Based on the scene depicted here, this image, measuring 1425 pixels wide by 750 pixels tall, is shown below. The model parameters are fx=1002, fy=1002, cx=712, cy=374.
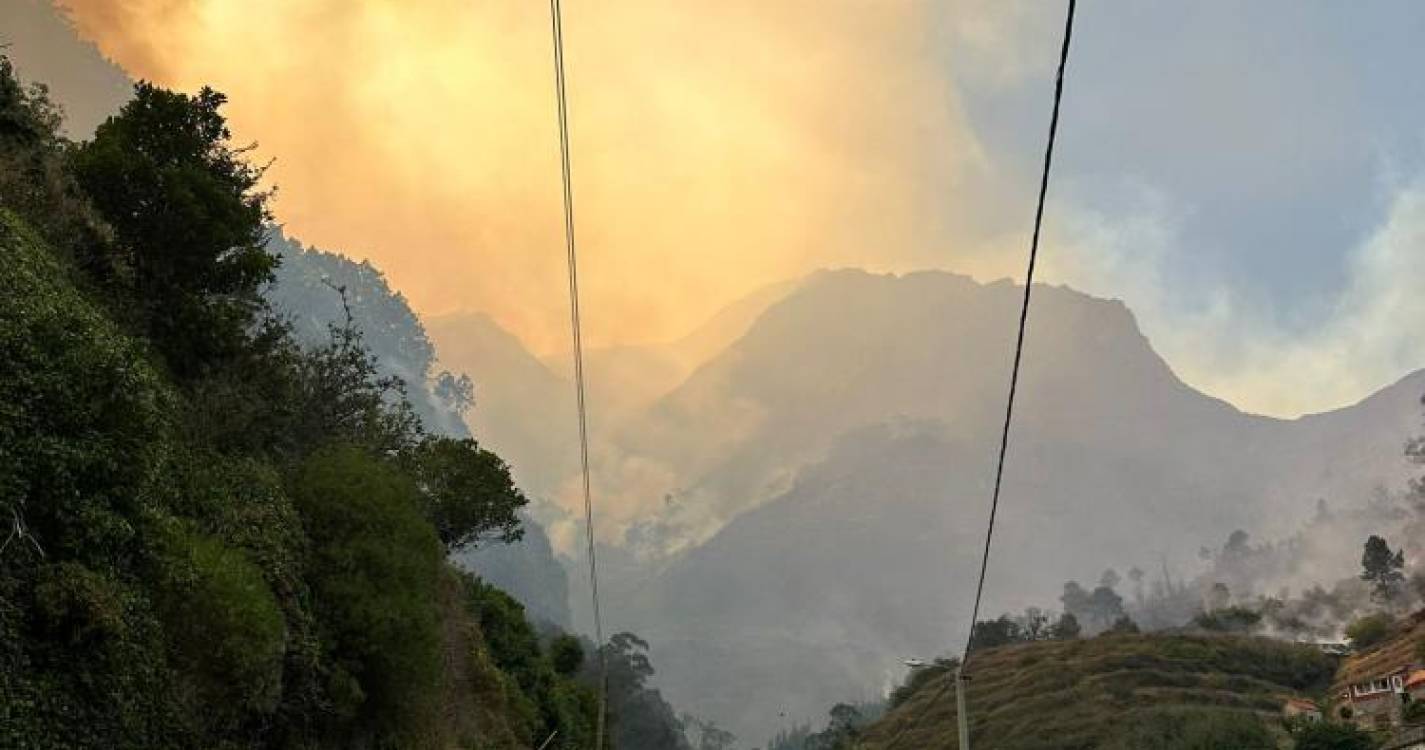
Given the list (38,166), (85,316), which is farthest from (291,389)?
(85,316)

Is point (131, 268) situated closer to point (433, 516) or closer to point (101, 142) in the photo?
point (101, 142)

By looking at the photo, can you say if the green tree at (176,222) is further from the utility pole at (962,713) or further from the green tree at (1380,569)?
the green tree at (1380,569)

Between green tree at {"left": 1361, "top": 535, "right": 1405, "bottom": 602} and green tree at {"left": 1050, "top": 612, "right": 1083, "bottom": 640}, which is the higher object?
green tree at {"left": 1361, "top": 535, "right": 1405, "bottom": 602}

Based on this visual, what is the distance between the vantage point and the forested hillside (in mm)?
13062

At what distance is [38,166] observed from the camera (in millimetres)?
23953

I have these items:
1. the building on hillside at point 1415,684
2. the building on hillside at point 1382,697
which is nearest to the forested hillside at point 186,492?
the building on hillside at point 1415,684

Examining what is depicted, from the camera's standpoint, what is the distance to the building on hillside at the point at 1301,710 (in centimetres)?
9569

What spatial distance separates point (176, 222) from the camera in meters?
27.8

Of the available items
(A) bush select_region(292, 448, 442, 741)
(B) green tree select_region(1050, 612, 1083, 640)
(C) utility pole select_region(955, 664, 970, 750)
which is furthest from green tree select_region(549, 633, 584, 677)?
(B) green tree select_region(1050, 612, 1083, 640)

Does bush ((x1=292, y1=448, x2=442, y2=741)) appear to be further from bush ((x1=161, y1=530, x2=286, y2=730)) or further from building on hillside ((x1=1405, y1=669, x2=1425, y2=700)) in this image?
building on hillside ((x1=1405, y1=669, x2=1425, y2=700))

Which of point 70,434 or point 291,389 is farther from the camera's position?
point 291,389

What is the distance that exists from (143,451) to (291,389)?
17.8 metres

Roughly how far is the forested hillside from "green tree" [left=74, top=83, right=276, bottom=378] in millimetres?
67

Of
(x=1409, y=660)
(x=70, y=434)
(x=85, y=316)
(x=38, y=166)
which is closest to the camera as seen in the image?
(x=70, y=434)
